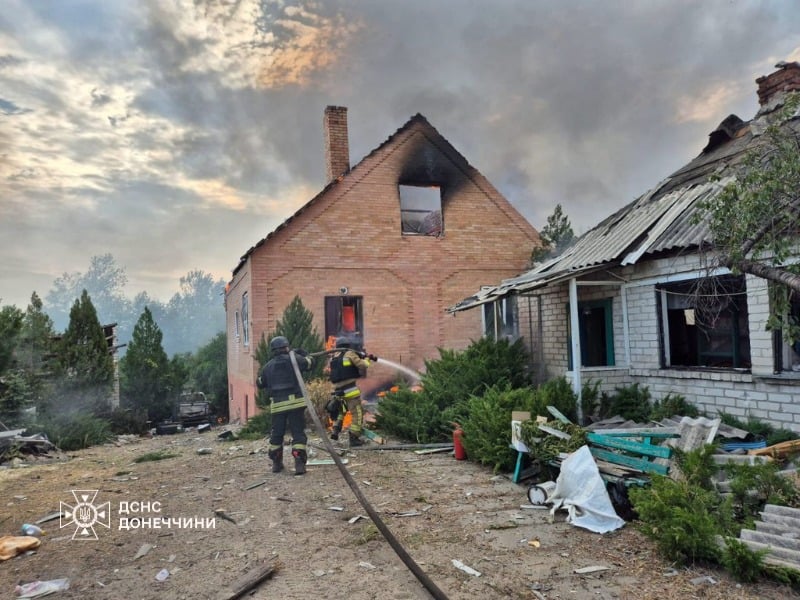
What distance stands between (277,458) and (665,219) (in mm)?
7140

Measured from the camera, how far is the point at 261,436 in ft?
38.3

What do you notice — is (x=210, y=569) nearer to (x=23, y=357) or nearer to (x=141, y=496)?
(x=141, y=496)

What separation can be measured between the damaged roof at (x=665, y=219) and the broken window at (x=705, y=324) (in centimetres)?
70

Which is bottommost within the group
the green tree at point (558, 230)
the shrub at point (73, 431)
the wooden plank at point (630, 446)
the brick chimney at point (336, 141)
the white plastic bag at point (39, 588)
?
the shrub at point (73, 431)

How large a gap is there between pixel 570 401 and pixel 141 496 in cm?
609

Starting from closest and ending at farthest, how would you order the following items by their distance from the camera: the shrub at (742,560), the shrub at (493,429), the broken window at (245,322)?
the shrub at (742,560) < the shrub at (493,429) < the broken window at (245,322)

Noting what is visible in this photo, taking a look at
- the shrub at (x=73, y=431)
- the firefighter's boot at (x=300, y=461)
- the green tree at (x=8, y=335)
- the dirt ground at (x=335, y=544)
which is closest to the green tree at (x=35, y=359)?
the green tree at (x=8, y=335)

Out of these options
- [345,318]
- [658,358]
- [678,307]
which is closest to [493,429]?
[658,358]

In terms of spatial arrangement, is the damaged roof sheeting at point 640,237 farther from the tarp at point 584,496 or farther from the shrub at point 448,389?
the tarp at point 584,496

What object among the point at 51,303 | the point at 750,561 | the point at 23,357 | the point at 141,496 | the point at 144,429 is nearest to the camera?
the point at 750,561

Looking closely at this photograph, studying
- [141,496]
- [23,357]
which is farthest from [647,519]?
[23,357]

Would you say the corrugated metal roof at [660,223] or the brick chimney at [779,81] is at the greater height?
the brick chimney at [779,81]

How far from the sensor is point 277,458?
7.79 m

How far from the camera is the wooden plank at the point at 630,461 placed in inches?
215
